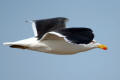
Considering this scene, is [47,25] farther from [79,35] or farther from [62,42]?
[79,35]

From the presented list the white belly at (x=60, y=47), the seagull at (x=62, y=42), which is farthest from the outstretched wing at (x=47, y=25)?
the white belly at (x=60, y=47)

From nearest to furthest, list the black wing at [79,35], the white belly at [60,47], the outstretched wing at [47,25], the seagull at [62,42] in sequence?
the black wing at [79,35] < the seagull at [62,42] < the white belly at [60,47] < the outstretched wing at [47,25]

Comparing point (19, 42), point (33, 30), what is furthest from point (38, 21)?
point (19, 42)

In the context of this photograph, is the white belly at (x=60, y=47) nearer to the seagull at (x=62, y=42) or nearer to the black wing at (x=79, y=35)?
the seagull at (x=62, y=42)

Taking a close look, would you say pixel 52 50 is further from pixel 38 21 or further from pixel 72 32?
pixel 38 21

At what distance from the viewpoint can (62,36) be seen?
17.6 m

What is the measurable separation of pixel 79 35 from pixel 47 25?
12.9ft

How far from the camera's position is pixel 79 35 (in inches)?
706

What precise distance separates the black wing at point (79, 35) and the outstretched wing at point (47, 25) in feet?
10.5

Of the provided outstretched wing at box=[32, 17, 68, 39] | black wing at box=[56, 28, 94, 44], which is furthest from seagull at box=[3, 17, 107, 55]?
outstretched wing at box=[32, 17, 68, 39]

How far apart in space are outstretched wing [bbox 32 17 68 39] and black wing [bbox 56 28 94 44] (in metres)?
3.20

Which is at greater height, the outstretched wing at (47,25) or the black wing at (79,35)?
the black wing at (79,35)

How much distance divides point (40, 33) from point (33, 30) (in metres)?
0.64

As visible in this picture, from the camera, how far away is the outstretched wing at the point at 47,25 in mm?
21403
